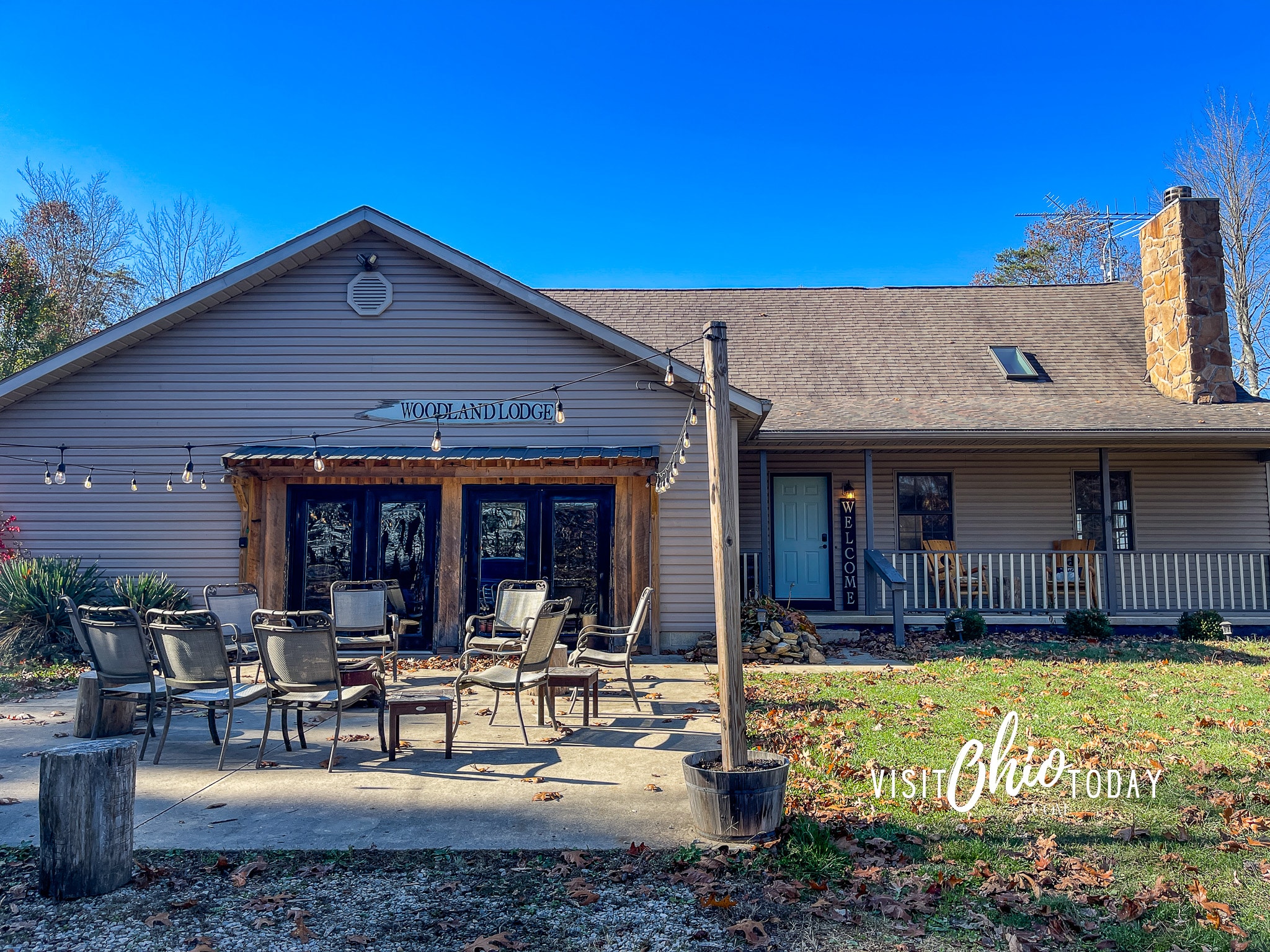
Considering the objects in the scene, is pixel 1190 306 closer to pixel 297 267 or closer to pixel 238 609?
pixel 297 267

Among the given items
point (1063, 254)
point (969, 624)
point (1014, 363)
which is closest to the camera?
point (969, 624)

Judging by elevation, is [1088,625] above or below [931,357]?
below

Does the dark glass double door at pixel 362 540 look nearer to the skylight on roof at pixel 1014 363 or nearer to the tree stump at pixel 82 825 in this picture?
the tree stump at pixel 82 825

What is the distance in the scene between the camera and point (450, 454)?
38.1 ft

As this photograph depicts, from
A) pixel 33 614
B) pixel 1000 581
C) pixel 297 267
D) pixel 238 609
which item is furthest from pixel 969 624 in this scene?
pixel 33 614

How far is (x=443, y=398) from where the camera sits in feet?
39.4

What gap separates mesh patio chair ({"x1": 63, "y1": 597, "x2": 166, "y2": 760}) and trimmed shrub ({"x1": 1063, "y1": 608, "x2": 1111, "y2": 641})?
1181 cm

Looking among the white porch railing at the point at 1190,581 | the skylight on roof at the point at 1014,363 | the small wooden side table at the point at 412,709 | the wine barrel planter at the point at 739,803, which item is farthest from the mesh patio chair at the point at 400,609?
the skylight on roof at the point at 1014,363

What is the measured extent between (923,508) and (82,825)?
1358 centimetres

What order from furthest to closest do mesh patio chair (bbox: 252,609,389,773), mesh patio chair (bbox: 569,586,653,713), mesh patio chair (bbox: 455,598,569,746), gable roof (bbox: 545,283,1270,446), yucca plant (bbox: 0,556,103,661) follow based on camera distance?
gable roof (bbox: 545,283,1270,446) < yucca plant (bbox: 0,556,103,661) < mesh patio chair (bbox: 569,586,653,713) < mesh patio chair (bbox: 455,598,569,746) < mesh patio chair (bbox: 252,609,389,773)

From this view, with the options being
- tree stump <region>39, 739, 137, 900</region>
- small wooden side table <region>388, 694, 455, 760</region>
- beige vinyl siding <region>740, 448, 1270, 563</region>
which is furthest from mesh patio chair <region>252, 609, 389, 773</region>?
beige vinyl siding <region>740, 448, 1270, 563</region>

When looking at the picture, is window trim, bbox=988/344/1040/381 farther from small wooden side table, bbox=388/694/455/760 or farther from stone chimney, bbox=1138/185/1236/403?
small wooden side table, bbox=388/694/455/760

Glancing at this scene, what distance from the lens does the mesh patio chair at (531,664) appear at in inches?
272

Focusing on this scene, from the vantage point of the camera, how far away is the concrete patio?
15.5 feet
